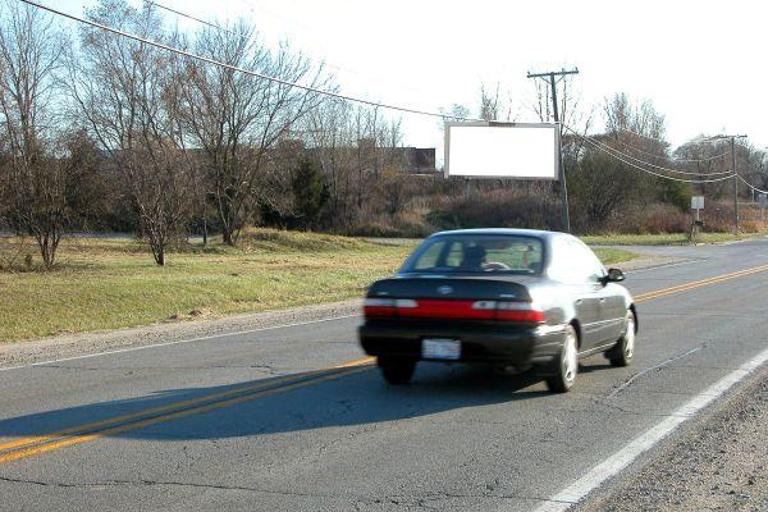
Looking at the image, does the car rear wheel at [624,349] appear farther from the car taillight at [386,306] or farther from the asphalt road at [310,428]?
the car taillight at [386,306]

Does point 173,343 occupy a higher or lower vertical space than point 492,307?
lower

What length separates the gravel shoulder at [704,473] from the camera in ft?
17.9

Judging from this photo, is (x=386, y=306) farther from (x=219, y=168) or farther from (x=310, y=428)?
(x=219, y=168)

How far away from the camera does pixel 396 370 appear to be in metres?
9.30

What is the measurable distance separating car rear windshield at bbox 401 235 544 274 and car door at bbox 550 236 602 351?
0.24 meters

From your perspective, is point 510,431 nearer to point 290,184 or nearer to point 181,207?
point 181,207

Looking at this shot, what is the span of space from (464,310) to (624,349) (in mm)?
3190

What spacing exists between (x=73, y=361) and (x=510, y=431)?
677cm

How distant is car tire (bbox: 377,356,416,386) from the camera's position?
9188 mm

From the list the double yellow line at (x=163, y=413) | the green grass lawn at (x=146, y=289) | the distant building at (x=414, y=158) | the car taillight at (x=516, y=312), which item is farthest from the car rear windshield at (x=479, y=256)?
the distant building at (x=414, y=158)

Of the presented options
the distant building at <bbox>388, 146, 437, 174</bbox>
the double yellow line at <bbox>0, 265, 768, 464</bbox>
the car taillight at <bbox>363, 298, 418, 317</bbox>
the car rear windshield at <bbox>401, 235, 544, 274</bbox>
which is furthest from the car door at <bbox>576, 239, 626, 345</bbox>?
the distant building at <bbox>388, 146, 437, 174</bbox>

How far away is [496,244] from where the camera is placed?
9.34 metres

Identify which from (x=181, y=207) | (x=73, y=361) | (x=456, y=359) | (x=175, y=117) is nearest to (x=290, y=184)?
(x=175, y=117)

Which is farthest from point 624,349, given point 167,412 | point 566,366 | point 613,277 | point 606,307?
point 167,412
